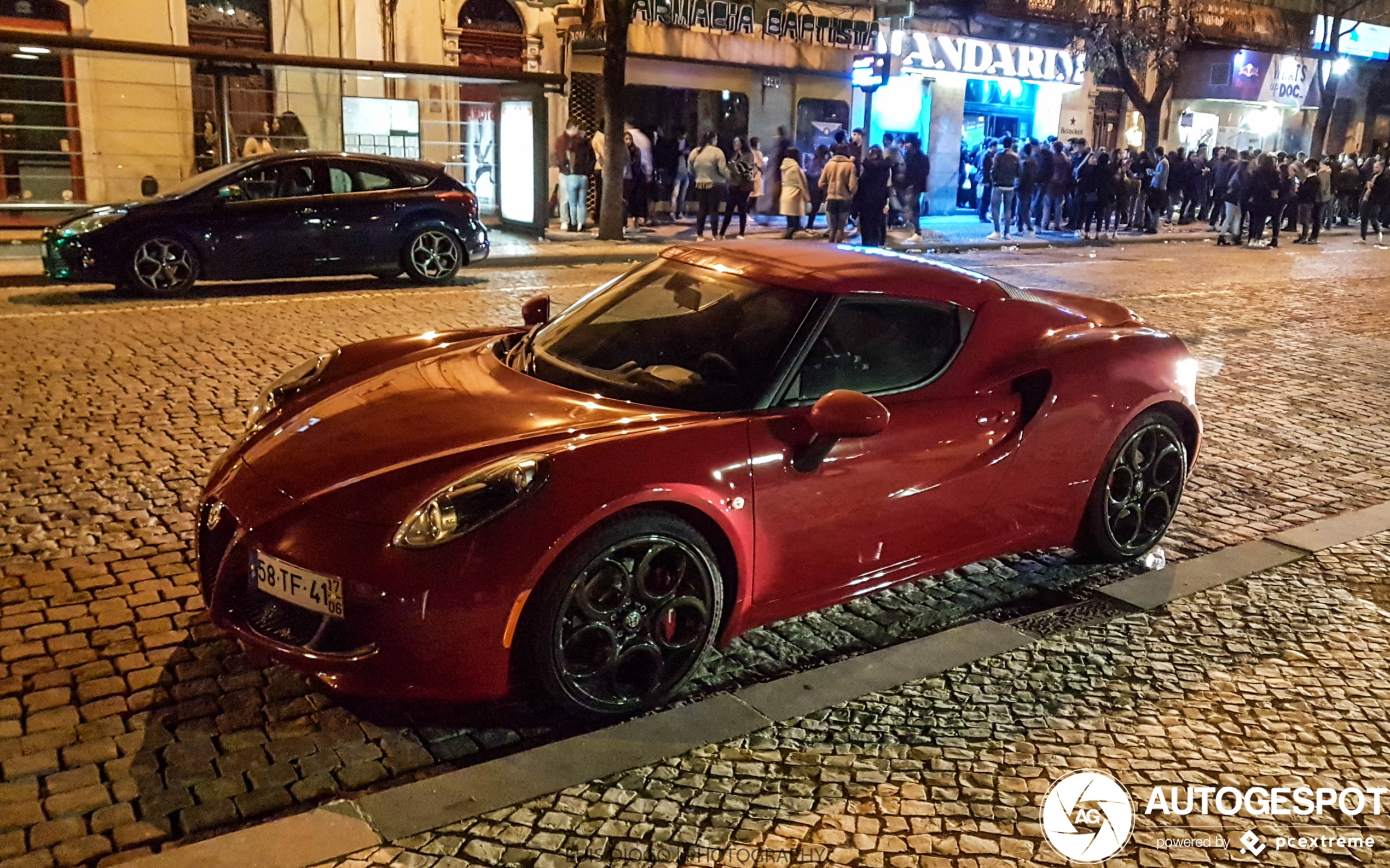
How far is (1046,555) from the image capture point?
5.65 metres

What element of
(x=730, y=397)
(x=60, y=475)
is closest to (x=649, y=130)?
(x=60, y=475)

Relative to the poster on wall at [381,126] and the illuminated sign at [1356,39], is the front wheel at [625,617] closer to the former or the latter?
the poster on wall at [381,126]

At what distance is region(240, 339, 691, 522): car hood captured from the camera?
140 inches

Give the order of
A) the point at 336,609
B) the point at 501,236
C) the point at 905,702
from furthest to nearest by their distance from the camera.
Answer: the point at 501,236, the point at 905,702, the point at 336,609

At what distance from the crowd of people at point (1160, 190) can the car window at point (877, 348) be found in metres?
19.4

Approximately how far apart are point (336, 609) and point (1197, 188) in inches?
1147

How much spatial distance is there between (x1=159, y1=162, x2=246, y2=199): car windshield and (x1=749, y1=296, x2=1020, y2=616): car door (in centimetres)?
959

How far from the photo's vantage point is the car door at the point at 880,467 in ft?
13.2

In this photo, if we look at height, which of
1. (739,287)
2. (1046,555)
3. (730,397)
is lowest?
(1046,555)

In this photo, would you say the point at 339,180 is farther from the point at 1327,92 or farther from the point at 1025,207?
the point at 1327,92

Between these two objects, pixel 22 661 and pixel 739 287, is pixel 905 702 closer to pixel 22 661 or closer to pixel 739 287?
pixel 739 287

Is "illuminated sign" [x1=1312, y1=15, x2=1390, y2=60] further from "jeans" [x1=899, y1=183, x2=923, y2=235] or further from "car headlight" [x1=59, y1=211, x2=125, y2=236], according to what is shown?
"car headlight" [x1=59, y1=211, x2=125, y2=236]

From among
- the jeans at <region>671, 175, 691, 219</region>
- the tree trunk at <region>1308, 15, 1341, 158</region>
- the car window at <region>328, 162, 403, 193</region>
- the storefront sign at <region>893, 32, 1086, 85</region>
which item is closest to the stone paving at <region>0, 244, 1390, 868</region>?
the car window at <region>328, 162, 403, 193</region>

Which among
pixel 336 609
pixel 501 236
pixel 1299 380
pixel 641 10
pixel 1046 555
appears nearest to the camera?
pixel 336 609
